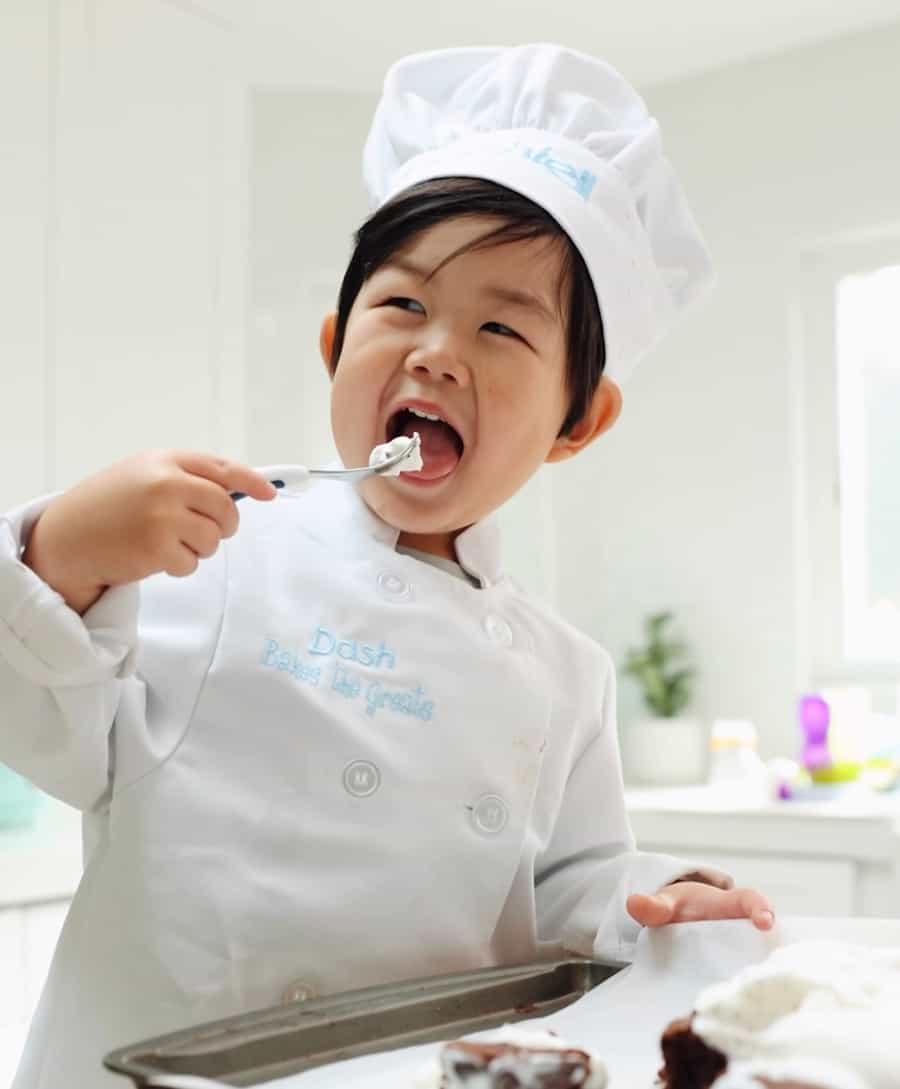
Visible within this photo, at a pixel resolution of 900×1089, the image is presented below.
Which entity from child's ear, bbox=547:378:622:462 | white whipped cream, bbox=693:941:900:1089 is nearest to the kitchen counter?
child's ear, bbox=547:378:622:462

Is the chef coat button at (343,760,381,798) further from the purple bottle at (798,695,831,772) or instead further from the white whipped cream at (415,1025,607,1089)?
the purple bottle at (798,695,831,772)

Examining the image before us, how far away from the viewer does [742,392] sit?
285cm

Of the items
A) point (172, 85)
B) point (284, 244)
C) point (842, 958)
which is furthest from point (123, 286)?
point (842, 958)

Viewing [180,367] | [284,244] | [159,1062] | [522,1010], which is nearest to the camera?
[159,1062]

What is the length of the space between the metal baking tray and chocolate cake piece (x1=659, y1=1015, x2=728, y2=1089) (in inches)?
4.2

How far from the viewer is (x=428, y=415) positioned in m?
0.79

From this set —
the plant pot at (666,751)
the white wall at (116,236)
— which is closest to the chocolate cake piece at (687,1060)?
the white wall at (116,236)

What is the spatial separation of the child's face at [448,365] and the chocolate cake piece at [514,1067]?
1.38ft

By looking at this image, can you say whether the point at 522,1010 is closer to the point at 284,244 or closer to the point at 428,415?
the point at 428,415

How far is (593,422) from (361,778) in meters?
0.38

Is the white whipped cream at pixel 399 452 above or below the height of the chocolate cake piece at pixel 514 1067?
above

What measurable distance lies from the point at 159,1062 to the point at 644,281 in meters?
0.63

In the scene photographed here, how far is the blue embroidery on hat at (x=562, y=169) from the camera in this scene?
2.74 ft

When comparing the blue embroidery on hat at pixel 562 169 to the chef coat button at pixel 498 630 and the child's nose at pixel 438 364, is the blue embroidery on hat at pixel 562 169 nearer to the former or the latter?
the child's nose at pixel 438 364
